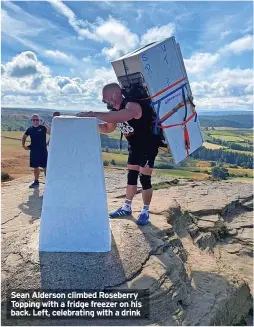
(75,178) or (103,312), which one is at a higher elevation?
(75,178)

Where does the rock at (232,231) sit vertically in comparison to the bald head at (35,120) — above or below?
below

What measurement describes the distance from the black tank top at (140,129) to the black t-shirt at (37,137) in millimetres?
4054

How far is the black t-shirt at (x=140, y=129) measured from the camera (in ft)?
16.0

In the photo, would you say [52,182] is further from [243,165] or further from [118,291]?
[243,165]

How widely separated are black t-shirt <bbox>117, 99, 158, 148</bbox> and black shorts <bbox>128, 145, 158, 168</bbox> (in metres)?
0.07

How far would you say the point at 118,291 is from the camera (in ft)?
13.5

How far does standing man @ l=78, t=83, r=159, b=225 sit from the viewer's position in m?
4.56

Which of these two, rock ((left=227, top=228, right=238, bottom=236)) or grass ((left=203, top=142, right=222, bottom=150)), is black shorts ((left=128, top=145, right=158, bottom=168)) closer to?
rock ((left=227, top=228, right=238, bottom=236))

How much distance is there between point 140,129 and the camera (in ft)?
16.5

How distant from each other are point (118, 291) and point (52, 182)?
1.46m

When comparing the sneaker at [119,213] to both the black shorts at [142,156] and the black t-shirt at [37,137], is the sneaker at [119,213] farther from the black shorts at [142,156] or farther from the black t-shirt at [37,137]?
the black t-shirt at [37,137]

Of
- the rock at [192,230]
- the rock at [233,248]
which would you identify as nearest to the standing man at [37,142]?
the rock at [192,230]

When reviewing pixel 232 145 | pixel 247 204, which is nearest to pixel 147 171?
pixel 247 204

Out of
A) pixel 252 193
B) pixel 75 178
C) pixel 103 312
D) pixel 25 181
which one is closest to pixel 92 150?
pixel 75 178
